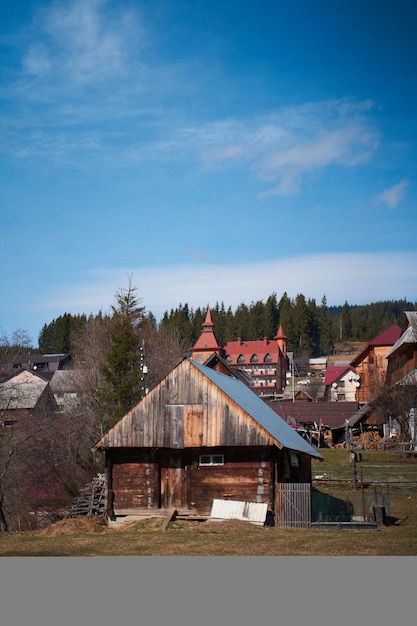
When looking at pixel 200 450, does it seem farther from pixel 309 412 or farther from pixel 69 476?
pixel 309 412

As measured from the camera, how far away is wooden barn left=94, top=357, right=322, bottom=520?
2945 cm

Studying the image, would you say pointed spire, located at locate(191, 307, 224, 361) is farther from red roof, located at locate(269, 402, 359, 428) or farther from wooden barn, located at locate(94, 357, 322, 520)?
wooden barn, located at locate(94, 357, 322, 520)

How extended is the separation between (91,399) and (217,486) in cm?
3161

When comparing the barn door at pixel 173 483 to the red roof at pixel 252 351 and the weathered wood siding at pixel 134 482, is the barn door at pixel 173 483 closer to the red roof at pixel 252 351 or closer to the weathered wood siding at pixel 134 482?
the weathered wood siding at pixel 134 482

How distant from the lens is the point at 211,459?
30344mm

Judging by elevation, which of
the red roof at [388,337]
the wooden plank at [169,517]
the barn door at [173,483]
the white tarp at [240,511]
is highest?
the red roof at [388,337]

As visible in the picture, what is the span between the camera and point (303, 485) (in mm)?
27094

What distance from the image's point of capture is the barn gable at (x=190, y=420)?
96.1ft

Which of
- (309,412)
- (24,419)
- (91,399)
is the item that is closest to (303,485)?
(24,419)

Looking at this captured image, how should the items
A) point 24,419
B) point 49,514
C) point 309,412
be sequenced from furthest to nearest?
point 309,412
point 24,419
point 49,514

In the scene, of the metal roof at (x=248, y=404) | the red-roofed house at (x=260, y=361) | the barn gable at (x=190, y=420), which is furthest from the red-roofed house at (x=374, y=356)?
the red-roofed house at (x=260, y=361)

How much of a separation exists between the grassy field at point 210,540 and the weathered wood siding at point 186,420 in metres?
Answer: 3.19

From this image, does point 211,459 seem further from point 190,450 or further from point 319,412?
point 319,412

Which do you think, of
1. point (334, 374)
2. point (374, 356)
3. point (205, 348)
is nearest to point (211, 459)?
point (374, 356)
